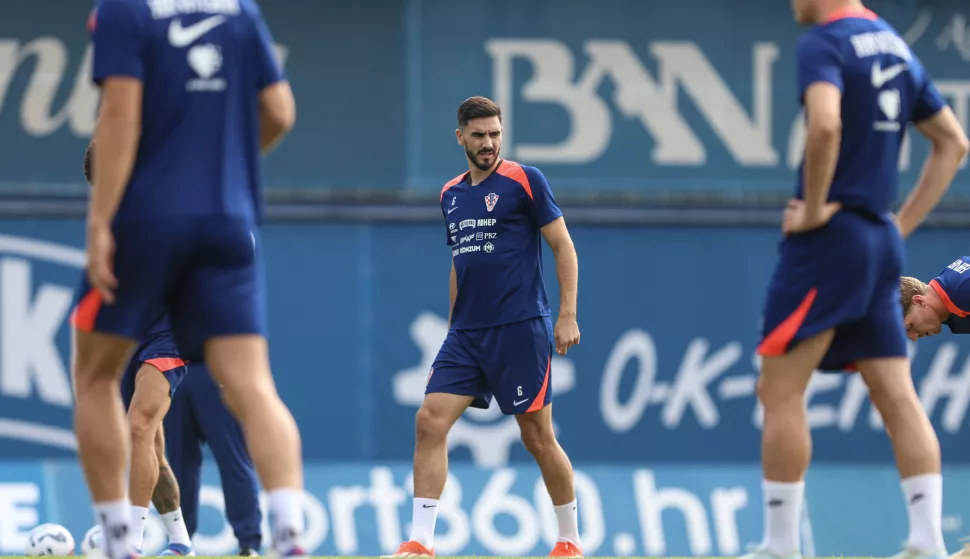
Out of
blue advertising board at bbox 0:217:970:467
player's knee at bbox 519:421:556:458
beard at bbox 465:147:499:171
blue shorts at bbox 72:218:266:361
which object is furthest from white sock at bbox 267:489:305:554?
blue advertising board at bbox 0:217:970:467

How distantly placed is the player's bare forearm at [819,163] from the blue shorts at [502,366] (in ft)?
8.81

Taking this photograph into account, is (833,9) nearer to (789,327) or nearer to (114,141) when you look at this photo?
(789,327)

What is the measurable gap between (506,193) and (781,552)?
112 inches

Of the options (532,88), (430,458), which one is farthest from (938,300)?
(532,88)

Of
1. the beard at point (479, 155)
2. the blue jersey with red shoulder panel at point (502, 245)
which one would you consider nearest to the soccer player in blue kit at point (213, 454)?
the blue jersey with red shoulder panel at point (502, 245)

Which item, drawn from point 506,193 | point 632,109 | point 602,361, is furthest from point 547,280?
point 506,193

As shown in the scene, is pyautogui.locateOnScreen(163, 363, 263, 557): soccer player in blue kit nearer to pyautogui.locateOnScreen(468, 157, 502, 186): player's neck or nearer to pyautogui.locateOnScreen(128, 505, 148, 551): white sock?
pyautogui.locateOnScreen(128, 505, 148, 551): white sock

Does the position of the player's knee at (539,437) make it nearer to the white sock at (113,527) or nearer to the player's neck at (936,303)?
the player's neck at (936,303)

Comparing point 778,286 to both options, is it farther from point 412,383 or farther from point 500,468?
point 412,383

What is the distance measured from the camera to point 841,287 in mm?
5695

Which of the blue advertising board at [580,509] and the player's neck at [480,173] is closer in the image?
Result: the player's neck at [480,173]

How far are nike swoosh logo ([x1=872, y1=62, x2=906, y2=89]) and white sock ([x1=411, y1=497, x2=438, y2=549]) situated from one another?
3.34 metres

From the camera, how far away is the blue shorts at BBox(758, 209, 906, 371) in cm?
570

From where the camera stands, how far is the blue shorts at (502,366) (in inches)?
317
